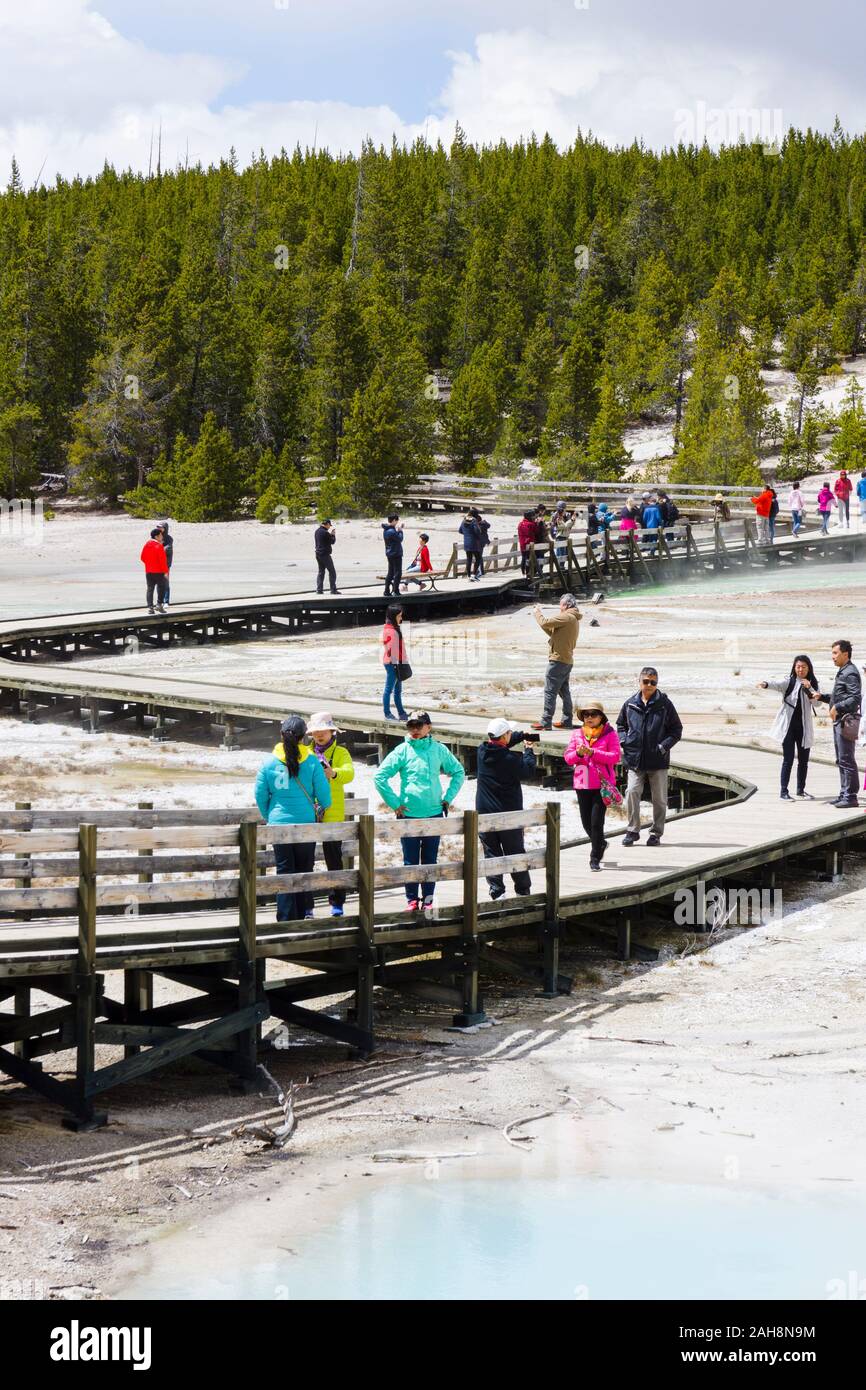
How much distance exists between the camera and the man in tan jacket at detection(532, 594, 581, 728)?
1802cm

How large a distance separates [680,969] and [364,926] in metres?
3.09

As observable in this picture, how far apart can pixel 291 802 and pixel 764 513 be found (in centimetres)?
3317

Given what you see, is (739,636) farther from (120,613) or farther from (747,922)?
(747,922)

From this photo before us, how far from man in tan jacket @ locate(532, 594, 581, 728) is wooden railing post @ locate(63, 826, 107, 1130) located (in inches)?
337

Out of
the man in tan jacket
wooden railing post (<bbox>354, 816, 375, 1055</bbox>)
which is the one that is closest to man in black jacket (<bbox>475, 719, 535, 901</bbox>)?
wooden railing post (<bbox>354, 816, 375, 1055</bbox>)

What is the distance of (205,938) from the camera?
9969 mm

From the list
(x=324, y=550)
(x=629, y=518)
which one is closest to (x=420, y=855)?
(x=324, y=550)

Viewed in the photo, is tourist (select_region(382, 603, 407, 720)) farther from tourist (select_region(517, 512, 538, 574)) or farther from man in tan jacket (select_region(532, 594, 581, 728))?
tourist (select_region(517, 512, 538, 574))

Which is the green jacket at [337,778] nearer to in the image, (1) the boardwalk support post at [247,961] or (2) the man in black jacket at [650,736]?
(1) the boardwalk support post at [247,961]

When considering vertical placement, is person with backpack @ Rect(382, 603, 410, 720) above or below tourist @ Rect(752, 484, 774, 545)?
below

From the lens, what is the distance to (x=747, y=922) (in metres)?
13.9

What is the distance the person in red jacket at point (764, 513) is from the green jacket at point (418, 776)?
105 ft

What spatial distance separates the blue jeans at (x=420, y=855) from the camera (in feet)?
37.4

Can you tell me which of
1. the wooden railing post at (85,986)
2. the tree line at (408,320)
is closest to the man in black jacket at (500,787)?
the wooden railing post at (85,986)
